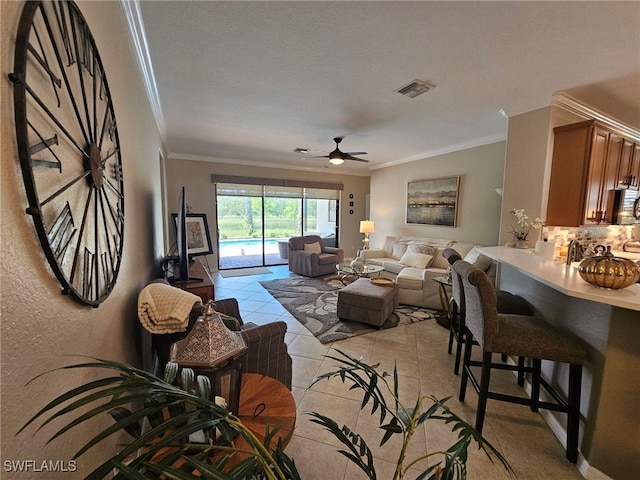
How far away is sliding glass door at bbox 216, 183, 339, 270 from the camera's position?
252 inches

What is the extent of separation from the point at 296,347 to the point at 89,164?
2470 millimetres

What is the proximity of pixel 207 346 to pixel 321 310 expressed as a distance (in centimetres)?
307

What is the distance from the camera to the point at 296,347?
2857 mm

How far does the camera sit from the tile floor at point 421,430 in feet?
5.09

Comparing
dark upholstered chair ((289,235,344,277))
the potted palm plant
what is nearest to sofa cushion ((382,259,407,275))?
dark upholstered chair ((289,235,344,277))

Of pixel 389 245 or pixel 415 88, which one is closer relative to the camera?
pixel 415 88

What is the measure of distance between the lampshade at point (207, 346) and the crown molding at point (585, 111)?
367 centimetres

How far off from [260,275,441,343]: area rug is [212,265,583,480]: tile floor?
0.54ft

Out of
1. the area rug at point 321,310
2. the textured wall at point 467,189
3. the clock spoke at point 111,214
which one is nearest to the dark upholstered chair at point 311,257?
the area rug at point 321,310

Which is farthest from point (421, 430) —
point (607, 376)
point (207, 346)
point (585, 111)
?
point (585, 111)

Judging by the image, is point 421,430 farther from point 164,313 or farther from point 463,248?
point 463,248

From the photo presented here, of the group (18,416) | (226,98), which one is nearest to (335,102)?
(226,98)

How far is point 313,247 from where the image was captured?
623cm

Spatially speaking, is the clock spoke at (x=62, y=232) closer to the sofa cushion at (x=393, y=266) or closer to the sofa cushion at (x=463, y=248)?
the sofa cushion at (x=393, y=266)
